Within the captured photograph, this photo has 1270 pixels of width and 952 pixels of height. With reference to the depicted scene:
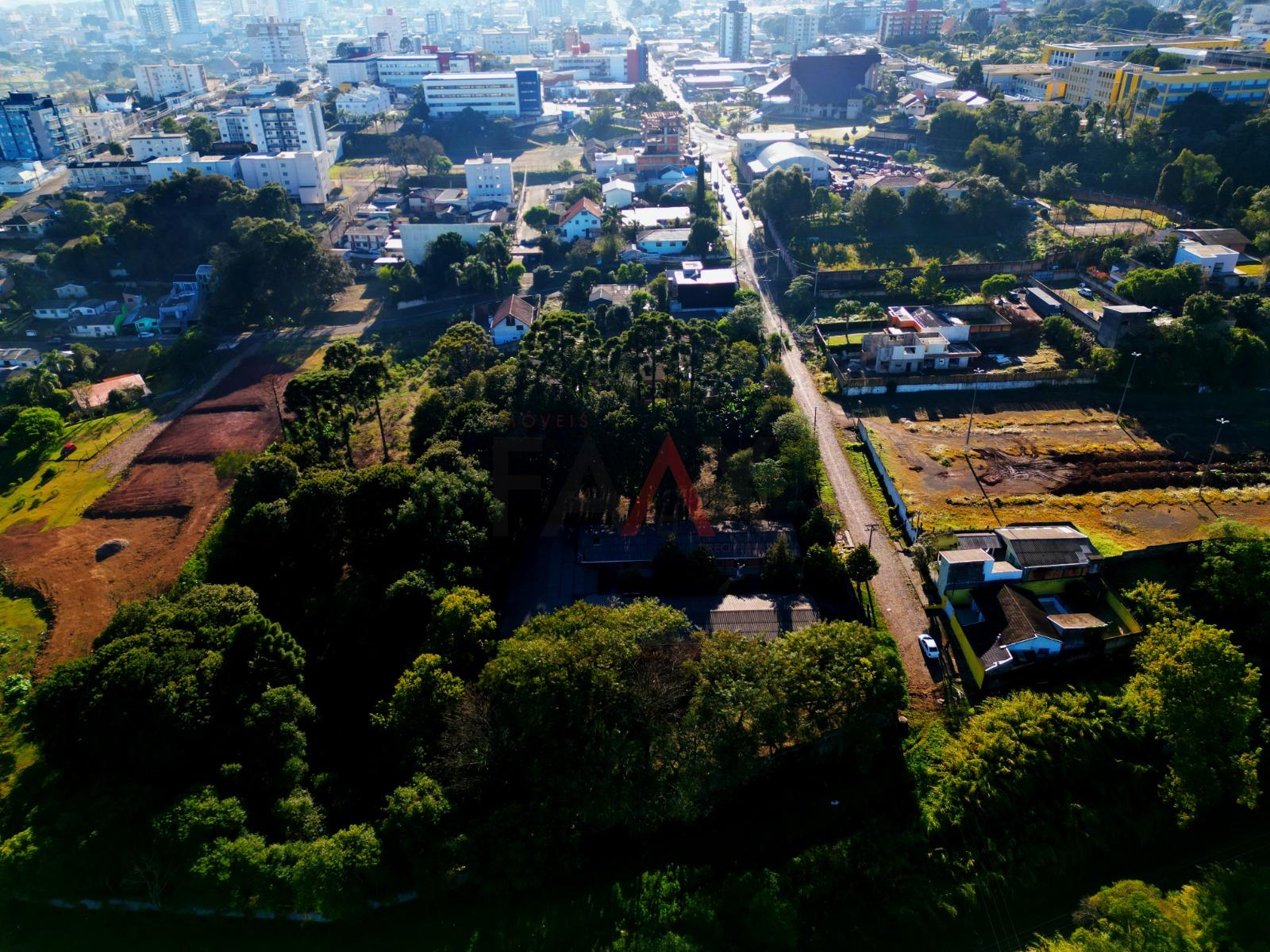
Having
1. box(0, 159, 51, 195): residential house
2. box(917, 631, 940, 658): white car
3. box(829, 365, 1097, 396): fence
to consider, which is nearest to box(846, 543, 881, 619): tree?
box(917, 631, 940, 658): white car

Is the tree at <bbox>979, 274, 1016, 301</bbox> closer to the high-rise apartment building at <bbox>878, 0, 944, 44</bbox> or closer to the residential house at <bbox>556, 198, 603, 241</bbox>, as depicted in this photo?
the residential house at <bbox>556, 198, 603, 241</bbox>

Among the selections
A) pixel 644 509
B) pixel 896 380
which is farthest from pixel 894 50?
pixel 644 509

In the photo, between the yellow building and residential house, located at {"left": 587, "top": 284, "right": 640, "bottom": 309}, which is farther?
the yellow building

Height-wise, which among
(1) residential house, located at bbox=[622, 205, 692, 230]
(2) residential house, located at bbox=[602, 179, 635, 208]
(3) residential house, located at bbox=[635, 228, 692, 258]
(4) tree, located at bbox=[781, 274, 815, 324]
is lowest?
(4) tree, located at bbox=[781, 274, 815, 324]

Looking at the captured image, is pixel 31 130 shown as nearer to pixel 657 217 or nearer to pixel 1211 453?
pixel 657 217

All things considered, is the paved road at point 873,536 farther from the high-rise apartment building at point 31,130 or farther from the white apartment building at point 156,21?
the white apartment building at point 156,21

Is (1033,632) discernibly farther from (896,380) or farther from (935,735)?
(896,380)

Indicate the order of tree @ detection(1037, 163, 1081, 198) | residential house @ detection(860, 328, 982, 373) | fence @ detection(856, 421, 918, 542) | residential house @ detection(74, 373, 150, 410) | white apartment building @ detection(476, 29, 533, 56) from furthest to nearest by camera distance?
white apartment building @ detection(476, 29, 533, 56) < tree @ detection(1037, 163, 1081, 198) < residential house @ detection(74, 373, 150, 410) < residential house @ detection(860, 328, 982, 373) < fence @ detection(856, 421, 918, 542)
